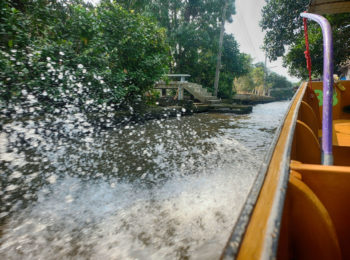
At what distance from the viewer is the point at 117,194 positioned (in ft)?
8.07

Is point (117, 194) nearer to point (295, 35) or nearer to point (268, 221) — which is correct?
point (268, 221)

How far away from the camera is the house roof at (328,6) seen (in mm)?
2869

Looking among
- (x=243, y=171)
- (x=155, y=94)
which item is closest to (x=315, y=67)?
(x=155, y=94)

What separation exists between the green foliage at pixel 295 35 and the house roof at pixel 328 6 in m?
9.56

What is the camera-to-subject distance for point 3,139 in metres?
4.27

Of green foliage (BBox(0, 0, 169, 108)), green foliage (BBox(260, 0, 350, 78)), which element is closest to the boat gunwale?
green foliage (BBox(0, 0, 169, 108))

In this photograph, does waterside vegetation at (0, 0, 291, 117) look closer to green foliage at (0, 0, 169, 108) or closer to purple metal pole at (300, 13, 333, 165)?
green foliage at (0, 0, 169, 108)

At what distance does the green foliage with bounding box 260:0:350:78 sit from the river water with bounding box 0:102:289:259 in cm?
1092

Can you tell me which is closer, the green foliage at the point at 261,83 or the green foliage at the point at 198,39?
the green foliage at the point at 198,39

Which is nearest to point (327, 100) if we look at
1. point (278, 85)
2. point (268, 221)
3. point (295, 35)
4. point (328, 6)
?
point (268, 221)

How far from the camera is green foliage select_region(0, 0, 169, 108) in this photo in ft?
14.7

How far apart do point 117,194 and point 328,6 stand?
380cm

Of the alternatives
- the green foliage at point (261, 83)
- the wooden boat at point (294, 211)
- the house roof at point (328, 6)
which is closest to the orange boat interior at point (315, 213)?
the wooden boat at point (294, 211)

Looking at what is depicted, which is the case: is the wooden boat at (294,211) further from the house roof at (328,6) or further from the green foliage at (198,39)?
the green foliage at (198,39)
